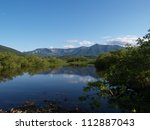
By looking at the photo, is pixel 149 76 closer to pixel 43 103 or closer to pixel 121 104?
pixel 121 104

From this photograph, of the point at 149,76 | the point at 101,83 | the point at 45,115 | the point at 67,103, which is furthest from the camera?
the point at 67,103

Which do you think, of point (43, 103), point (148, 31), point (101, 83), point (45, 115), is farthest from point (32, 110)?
point (45, 115)

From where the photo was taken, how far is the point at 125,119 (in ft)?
36.7

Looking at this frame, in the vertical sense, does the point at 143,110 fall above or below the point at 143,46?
below

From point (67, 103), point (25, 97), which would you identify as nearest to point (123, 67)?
point (67, 103)

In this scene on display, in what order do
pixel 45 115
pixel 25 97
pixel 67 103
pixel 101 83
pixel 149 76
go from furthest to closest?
pixel 25 97
pixel 67 103
pixel 101 83
pixel 149 76
pixel 45 115

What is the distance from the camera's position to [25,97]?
116ft

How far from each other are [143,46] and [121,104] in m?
4.29

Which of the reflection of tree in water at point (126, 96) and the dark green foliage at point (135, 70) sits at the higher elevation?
the dark green foliage at point (135, 70)

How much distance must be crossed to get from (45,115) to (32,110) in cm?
1503

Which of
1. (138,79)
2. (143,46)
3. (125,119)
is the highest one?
(143,46)

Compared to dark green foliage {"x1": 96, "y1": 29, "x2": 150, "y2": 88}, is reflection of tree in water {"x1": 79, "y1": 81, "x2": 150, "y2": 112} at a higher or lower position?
lower

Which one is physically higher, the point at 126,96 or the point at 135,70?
the point at 135,70

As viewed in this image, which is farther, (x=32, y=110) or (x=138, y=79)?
(x=32, y=110)
